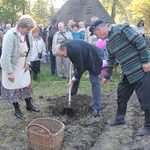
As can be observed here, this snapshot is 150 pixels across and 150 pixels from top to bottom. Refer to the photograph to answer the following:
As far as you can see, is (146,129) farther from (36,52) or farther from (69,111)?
(36,52)

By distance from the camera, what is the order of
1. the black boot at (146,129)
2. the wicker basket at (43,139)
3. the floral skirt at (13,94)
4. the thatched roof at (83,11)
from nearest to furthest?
the wicker basket at (43,139) → the black boot at (146,129) → the floral skirt at (13,94) → the thatched roof at (83,11)

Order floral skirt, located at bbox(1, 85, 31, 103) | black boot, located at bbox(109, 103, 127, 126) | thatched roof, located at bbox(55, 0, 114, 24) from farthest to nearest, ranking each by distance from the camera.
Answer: thatched roof, located at bbox(55, 0, 114, 24) → floral skirt, located at bbox(1, 85, 31, 103) → black boot, located at bbox(109, 103, 127, 126)

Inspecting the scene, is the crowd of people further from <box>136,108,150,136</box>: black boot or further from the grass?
the grass

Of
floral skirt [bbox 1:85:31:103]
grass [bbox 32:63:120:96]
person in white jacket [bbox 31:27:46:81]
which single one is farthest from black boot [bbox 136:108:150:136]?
person in white jacket [bbox 31:27:46:81]

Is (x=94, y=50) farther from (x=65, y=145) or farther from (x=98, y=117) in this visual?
(x=65, y=145)

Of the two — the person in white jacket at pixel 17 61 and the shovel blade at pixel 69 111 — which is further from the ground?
the person in white jacket at pixel 17 61

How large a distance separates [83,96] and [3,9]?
64.9ft

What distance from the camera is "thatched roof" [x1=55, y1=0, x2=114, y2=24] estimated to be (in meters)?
18.1

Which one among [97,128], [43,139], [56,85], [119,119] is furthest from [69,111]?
[56,85]

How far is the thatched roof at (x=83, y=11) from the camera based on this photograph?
18125mm

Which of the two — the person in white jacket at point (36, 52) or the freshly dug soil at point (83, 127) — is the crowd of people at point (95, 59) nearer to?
the freshly dug soil at point (83, 127)

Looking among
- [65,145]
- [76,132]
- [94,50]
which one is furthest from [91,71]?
[65,145]

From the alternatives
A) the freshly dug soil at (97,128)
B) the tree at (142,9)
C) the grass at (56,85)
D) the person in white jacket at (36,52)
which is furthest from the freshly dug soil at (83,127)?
the tree at (142,9)

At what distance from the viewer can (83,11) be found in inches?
724
